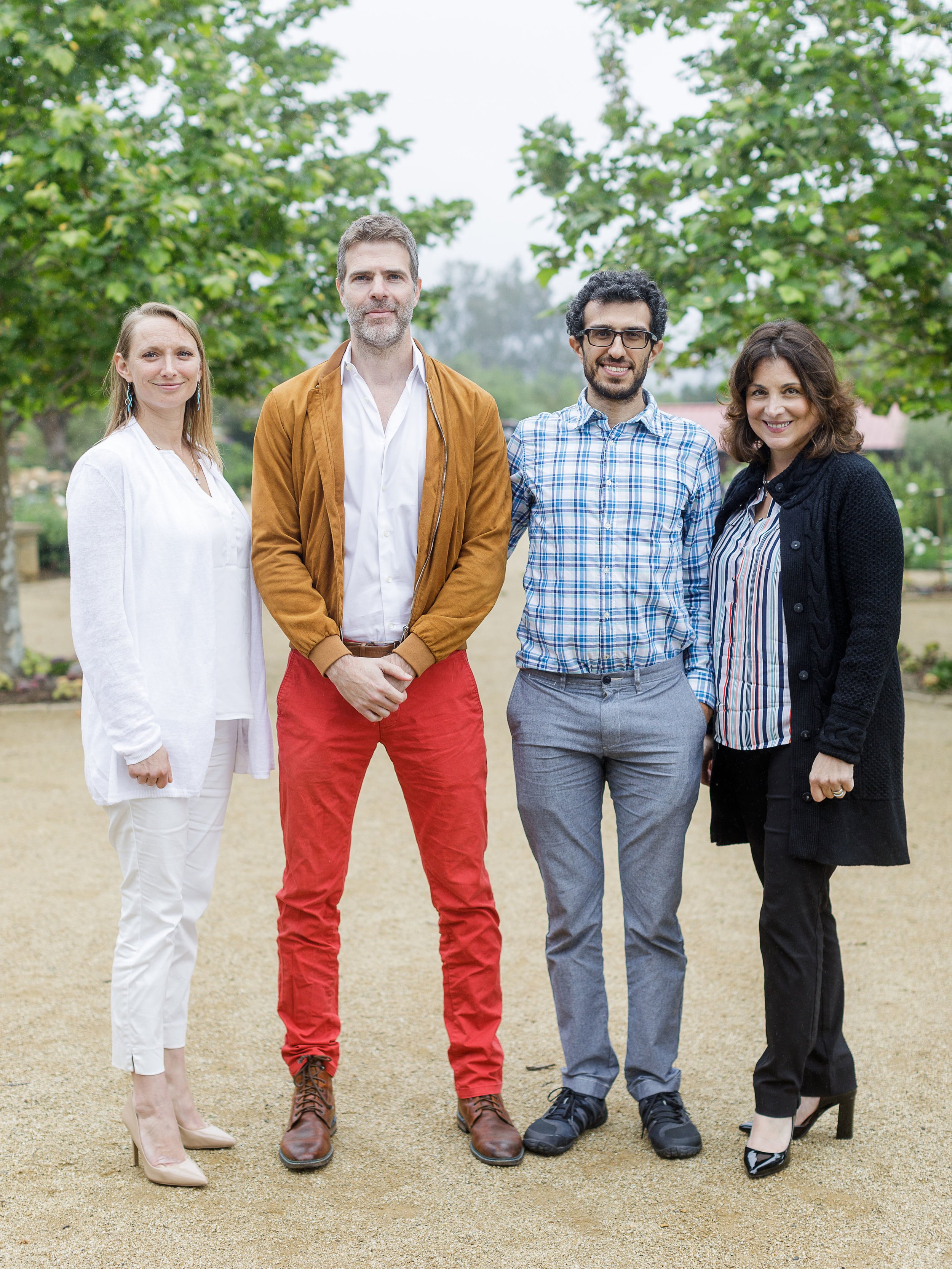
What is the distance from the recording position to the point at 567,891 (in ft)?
10.3

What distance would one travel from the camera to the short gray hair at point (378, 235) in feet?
9.76

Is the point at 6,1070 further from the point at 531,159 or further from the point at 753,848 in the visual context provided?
the point at 531,159

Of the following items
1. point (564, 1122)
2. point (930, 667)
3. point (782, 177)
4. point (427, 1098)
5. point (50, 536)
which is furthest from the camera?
point (50, 536)

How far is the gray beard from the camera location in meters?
2.98

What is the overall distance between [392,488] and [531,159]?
566 centimetres

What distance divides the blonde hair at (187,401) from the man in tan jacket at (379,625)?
0.17 meters

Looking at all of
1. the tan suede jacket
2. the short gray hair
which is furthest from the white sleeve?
the short gray hair

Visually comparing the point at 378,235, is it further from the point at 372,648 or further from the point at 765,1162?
the point at 765,1162

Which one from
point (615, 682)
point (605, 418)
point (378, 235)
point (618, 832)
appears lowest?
point (618, 832)

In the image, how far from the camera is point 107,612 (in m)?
2.78

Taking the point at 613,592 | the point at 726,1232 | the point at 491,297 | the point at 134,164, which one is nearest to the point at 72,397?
the point at 134,164

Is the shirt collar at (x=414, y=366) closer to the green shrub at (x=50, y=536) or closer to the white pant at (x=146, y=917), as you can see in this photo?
the white pant at (x=146, y=917)

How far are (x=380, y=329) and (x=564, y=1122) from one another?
82.2 inches

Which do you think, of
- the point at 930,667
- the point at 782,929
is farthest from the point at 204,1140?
the point at 930,667
